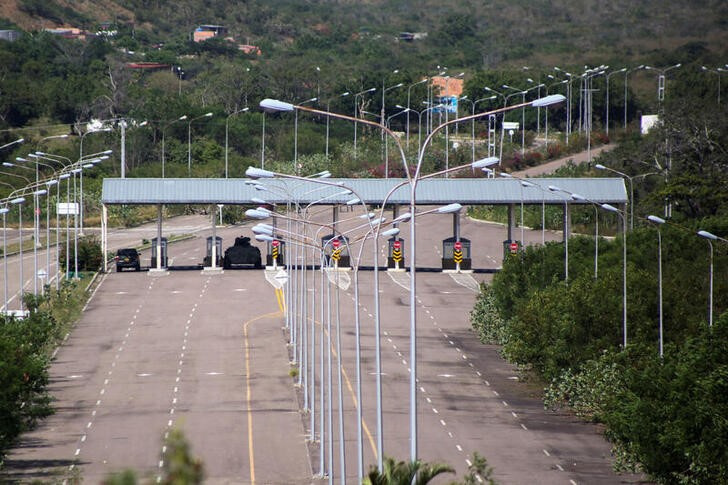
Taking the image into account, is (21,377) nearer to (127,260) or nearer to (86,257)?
(127,260)

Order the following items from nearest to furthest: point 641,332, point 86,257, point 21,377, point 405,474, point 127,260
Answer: point 405,474 → point 21,377 → point 641,332 → point 86,257 → point 127,260

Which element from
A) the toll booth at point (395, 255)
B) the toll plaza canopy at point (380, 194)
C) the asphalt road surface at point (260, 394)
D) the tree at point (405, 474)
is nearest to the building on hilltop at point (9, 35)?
the toll plaza canopy at point (380, 194)

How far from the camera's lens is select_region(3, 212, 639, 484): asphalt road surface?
3950cm

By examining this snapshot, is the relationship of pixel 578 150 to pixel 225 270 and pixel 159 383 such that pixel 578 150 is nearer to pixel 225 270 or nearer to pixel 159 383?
pixel 225 270

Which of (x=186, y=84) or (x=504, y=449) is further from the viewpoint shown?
(x=186, y=84)

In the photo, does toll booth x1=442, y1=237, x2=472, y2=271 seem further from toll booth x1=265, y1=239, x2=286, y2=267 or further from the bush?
the bush

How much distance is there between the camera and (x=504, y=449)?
1607 inches

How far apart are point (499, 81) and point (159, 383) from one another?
109m

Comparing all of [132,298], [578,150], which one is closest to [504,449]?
[132,298]

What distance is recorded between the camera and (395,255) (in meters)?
84.0

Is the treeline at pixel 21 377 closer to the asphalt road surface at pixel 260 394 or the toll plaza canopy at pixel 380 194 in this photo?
the asphalt road surface at pixel 260 394

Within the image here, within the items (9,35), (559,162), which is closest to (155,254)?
(559,162)

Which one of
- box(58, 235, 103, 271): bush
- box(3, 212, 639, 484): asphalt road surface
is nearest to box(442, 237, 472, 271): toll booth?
box(3, 212, 639, 484): asphalt road surface

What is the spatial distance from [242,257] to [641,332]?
40.2 meters
